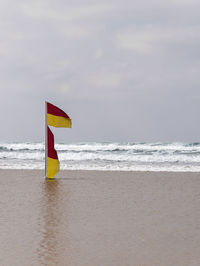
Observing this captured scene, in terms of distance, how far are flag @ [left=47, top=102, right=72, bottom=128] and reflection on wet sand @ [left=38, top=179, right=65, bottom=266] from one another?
8.17ft

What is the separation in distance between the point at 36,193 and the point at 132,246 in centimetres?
518

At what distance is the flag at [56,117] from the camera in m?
13.6

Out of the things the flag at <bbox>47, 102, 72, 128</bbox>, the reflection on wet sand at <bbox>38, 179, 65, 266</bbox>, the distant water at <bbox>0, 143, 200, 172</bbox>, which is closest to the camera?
the reflection on wet sand at <bbox>38, 179, 65, 266</bbox>

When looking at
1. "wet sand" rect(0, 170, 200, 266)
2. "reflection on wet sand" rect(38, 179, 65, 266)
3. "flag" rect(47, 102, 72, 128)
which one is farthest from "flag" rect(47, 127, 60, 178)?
"reflection on wet sand" rect(38, 179, 65, 266)

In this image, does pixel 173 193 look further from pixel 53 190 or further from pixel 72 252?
pixel 72 252

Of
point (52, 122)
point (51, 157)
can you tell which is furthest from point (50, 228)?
point (52, 122)

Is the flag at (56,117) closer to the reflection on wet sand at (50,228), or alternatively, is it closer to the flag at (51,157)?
the flag at (51,157)

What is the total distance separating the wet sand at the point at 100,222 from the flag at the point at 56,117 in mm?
1743

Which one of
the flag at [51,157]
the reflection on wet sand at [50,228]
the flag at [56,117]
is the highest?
the flag at [56,117]

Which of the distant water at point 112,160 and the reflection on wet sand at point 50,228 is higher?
the distant water at point 112,160

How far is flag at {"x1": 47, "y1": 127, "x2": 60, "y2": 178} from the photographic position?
44.7ft

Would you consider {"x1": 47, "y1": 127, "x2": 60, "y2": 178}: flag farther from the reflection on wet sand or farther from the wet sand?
the reflection on wet sand

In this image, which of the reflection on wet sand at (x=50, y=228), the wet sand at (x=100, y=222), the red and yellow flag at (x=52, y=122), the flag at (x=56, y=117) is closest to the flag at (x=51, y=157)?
the red and yellow flag at (x=52, y=122)

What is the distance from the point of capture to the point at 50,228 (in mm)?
7316
